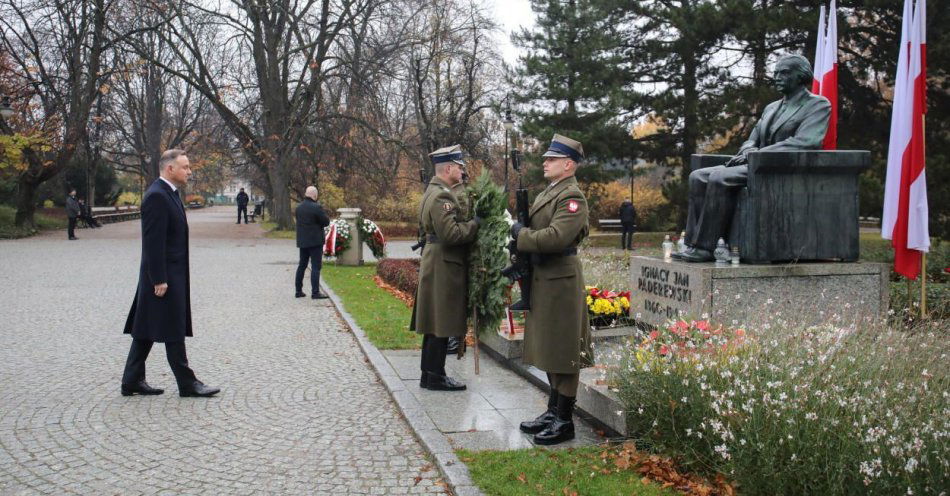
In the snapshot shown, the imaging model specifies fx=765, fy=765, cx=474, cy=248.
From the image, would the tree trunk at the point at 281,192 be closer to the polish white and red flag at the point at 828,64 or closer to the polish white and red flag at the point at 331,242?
the polish white and red flag at the point at 331,242

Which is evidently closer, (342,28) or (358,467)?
(358,467)

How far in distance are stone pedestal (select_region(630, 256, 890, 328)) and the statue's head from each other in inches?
67.3

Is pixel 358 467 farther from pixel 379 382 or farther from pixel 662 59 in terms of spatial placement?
pixel 662 59

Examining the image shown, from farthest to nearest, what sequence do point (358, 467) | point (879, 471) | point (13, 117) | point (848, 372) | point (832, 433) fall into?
point (13, 117)
point (358, 467)
point (848, 372)
point (832, 433)
point (879, 471)

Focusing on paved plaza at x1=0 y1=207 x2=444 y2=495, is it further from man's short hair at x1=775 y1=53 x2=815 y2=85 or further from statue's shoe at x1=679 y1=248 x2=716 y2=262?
man's short hair at x1=775 y1=53 x2=815 y2=85

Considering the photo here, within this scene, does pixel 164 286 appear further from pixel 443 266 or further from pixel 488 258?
pixel 488 258

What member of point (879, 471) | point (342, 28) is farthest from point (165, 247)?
point (342, 28)

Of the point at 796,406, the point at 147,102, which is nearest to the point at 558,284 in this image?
the point at 796,406

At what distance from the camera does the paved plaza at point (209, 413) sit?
4711mm

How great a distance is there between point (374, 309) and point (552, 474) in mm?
7501

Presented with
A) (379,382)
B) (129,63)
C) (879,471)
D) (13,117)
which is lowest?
(379,382)

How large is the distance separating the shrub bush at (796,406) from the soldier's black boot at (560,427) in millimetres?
385

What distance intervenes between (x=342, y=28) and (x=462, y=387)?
2603cm

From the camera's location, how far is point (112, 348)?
8773mm
